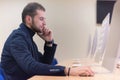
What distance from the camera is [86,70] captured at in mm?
1441

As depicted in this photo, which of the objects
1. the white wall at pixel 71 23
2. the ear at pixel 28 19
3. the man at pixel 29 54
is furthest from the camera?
the white wall at pixel 71 23

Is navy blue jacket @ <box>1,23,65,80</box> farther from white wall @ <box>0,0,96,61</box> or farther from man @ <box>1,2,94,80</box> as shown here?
white wall @ <box>0,0,96,61</box>

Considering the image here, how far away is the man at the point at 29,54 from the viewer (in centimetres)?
152

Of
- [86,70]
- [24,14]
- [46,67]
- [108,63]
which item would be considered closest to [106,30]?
[108,63]

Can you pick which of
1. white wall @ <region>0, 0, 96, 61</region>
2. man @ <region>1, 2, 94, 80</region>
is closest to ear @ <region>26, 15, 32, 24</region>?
man @ <region>1, 2, 94, 80</region>

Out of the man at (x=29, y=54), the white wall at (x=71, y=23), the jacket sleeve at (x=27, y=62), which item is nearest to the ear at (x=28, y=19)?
the man at (x=29, y=54)

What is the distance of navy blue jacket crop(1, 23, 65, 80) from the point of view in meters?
1.55

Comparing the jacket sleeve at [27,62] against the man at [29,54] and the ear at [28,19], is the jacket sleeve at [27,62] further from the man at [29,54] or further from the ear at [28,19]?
the ear at [28,19]

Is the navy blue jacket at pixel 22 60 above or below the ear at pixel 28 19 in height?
below

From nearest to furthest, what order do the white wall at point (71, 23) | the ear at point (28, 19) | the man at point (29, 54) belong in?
the man at point (29, 54) < the ear at point (28, 19) < the white wall at point (71, 23)

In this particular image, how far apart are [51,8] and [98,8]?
710 millimetres

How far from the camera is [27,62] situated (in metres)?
1.61

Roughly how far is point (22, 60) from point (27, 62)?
0.05 m

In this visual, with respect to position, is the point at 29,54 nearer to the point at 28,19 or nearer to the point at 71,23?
the point at 28,19
